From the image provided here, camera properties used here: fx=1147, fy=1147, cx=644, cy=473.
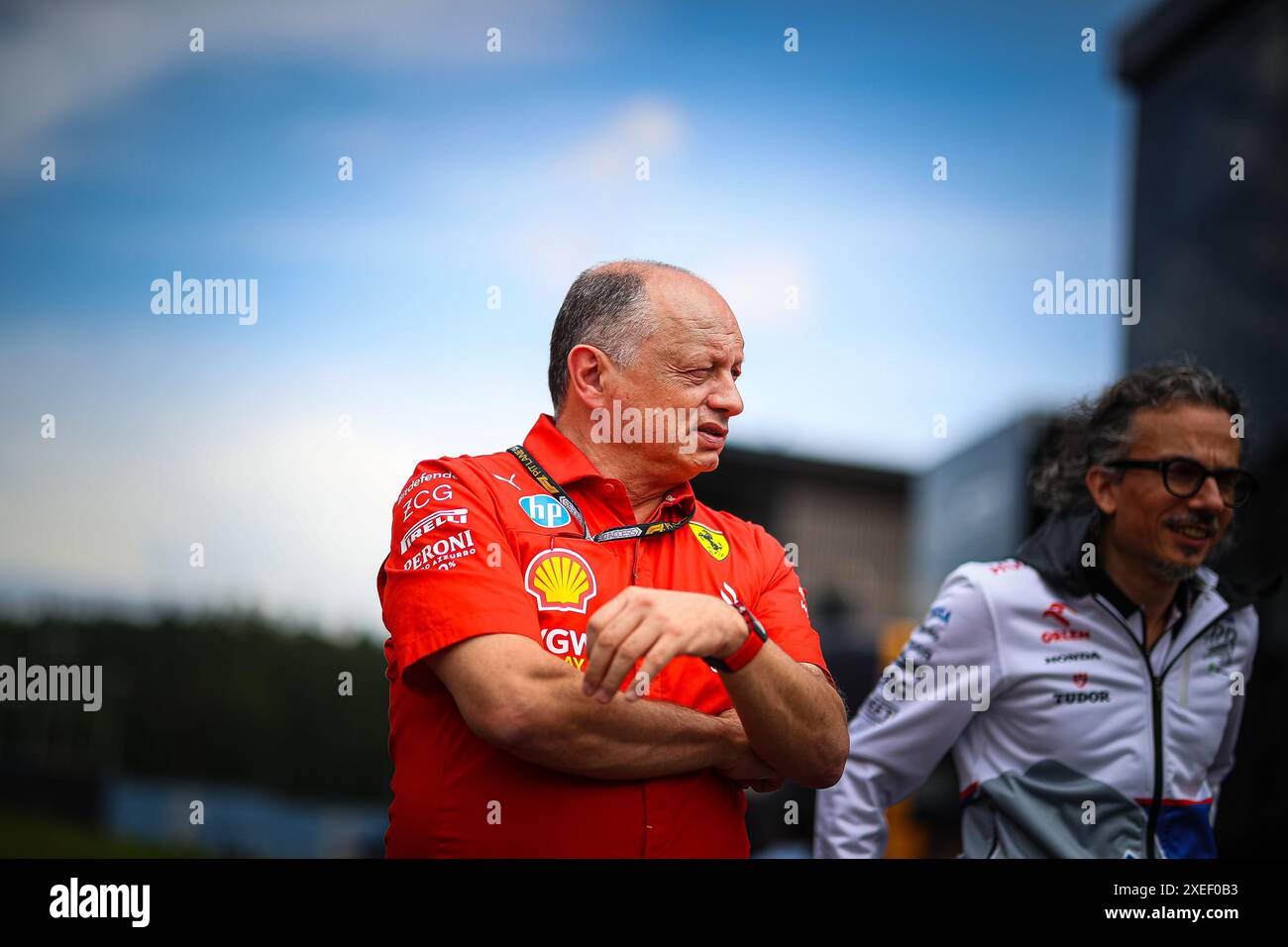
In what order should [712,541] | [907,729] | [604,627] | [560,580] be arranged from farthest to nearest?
[907,729], [712,541], [560,580], [604,627]

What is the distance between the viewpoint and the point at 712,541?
215 centimetres

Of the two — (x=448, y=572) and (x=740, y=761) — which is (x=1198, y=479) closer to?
(x=740, y=761)

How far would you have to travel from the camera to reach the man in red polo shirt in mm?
1695

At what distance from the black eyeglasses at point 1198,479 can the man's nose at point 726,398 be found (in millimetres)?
1094

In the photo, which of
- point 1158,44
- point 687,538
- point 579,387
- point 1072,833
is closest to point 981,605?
point 1072,833

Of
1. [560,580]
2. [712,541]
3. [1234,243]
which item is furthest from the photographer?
[1234,243]

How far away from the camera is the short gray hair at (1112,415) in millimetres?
2641

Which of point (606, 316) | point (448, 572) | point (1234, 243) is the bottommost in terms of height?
point (448, 572)

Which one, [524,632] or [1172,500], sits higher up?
[1172,500]

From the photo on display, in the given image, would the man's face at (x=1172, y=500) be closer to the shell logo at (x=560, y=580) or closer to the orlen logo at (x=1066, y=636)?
the orlen logo at (x=1066, y=636)

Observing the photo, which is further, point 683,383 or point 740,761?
point 683,383

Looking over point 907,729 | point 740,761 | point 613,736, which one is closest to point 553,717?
point 613,736

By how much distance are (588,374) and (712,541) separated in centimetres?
39
